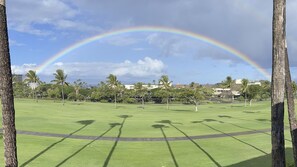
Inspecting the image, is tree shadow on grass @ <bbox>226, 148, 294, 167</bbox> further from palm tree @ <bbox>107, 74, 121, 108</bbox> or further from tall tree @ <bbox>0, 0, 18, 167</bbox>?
palm tree @ <bbox>107, 74, 121, 108</bbox>

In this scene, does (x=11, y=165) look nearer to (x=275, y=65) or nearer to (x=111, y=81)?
(x=275, y=65)

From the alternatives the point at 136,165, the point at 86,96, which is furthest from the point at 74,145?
the point at 86,96

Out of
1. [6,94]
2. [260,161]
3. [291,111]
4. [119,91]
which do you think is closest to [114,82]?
[119,91]

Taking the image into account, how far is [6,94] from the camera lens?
A: 1095cm

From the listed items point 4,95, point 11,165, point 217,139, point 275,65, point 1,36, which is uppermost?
point 1,36

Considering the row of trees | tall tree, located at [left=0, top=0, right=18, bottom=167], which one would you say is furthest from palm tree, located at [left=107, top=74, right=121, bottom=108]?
tall tree, located at [left=0, top=0, right=18, bottom=167]

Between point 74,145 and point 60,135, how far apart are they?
6931 millimetres

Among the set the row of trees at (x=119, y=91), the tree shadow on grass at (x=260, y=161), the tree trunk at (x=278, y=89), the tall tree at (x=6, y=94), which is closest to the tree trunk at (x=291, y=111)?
the tree trunk at (x=278, y=89)

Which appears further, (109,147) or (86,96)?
(86,96)

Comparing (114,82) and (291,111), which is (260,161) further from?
(114,82)

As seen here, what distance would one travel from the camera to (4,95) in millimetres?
10984

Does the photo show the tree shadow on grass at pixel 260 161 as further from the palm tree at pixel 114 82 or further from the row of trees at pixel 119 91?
the palm tree at pixel 114 82

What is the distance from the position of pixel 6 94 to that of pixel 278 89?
10.0 meters

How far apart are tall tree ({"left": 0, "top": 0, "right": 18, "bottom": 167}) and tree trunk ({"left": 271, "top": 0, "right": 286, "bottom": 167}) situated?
959cm
